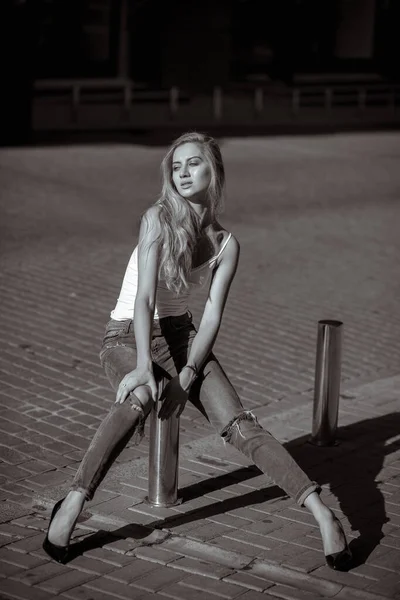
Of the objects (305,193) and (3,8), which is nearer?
(305,193)

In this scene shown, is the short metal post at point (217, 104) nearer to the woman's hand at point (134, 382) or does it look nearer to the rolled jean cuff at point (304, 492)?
the woman's hand at point (134, 382)

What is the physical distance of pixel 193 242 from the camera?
15.3 ft

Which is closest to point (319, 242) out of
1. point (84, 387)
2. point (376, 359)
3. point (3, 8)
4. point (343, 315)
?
point (343, 315)

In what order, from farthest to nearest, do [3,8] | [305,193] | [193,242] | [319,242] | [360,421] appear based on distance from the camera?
[3,8], [305,193], [319,242], [360,421], [193,242]

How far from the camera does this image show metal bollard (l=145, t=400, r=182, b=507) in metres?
4.95

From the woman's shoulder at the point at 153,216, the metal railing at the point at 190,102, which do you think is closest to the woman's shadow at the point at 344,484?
the woman's shoulder at the point at 153,216

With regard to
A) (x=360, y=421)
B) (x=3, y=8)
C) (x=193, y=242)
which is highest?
(x=3, y=8)

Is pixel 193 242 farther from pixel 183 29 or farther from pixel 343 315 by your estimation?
pixel 183 29

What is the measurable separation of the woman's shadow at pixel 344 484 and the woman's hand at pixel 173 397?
546 millimetres

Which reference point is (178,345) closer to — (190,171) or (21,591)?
(190,171)

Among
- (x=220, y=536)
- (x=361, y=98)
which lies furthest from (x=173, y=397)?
(x=361, y=98)

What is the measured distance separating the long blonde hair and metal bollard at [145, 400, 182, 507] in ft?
2.28

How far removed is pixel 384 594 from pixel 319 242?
26.1ft

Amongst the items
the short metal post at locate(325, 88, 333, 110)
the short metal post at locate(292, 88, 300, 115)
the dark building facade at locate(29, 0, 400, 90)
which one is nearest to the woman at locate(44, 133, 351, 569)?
the dark building facade at locate(29, 0, 400, 90)
